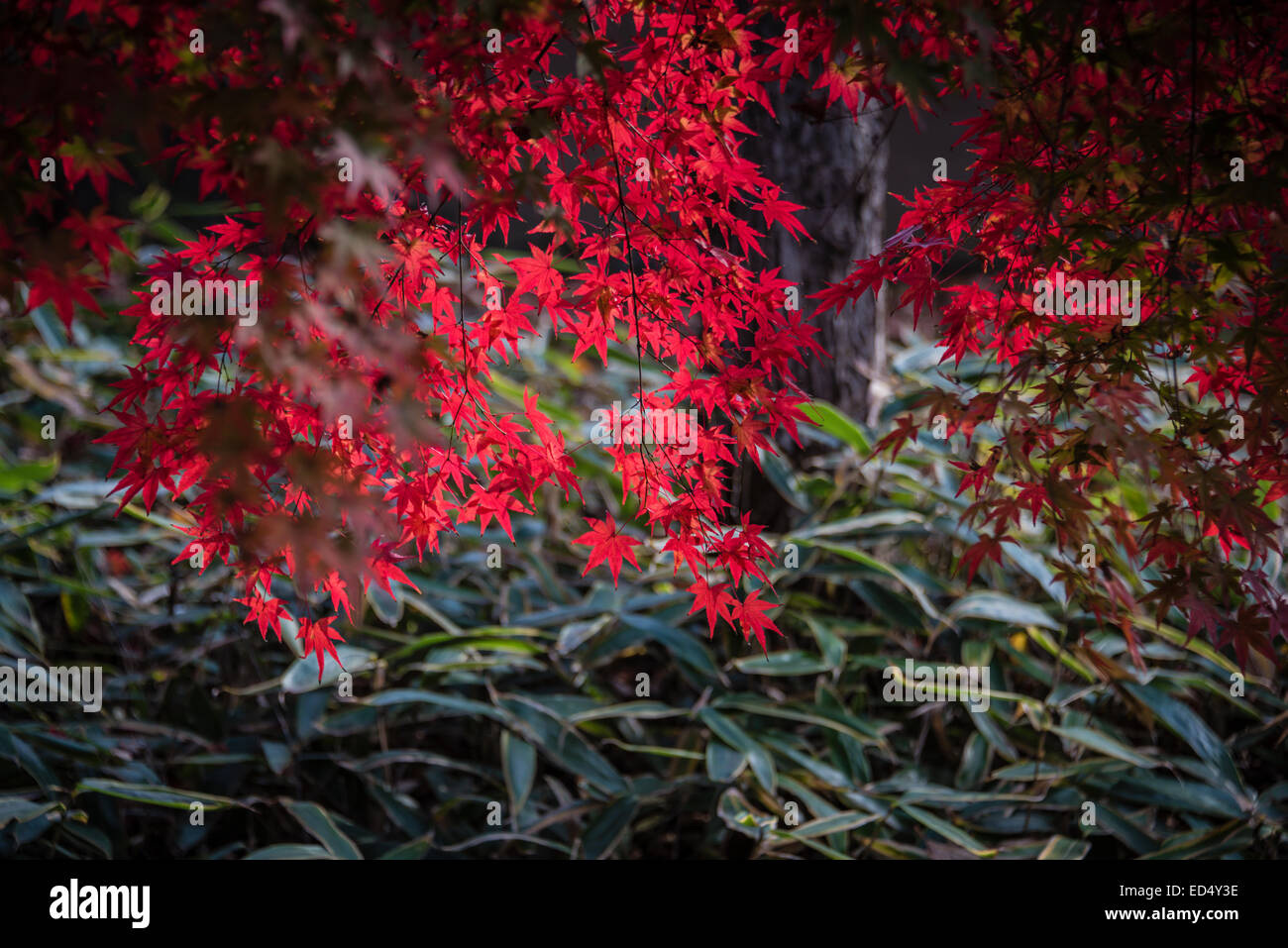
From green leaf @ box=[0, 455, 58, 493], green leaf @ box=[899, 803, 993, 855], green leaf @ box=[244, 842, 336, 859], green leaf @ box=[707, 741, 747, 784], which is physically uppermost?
green leaf @ box=[0, 455, 58, 493]

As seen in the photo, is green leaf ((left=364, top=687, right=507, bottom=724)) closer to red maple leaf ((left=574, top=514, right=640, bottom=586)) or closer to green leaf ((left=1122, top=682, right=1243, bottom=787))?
red maple leaf ((left=574, top=514, right=640, bottom=586))

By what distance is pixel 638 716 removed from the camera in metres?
1.73

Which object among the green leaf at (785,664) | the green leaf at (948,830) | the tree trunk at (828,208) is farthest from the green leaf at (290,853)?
the tree trunk at (828,208)

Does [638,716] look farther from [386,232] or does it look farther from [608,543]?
[386,232]

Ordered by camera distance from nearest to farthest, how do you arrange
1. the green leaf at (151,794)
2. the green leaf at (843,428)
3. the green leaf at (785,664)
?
the green leaf at (151,794) → the green leaf at (785,664) → the green leaf at (843,428)

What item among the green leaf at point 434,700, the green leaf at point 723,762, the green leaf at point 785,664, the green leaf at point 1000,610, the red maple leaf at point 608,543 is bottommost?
the green leaf at point 723,762

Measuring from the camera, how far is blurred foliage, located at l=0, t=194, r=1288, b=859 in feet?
5.10

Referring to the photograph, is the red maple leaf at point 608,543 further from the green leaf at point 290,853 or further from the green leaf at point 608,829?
the green leaf at point 290,853

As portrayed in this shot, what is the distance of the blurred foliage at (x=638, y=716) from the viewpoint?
1.56 m

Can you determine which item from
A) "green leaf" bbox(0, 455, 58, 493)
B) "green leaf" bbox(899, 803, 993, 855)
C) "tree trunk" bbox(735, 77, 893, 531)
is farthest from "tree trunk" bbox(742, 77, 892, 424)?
"green leaf" bbox(0, 455, 58, 493)

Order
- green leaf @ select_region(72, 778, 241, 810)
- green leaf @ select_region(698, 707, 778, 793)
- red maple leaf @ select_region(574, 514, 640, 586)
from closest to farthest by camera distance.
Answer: red maple leaf @ select_region(574, 514, 640, 586) < green leaf @ select_region(72, 778, 241, 810) < green leaf @ select_region(698, 707, 778, 793)

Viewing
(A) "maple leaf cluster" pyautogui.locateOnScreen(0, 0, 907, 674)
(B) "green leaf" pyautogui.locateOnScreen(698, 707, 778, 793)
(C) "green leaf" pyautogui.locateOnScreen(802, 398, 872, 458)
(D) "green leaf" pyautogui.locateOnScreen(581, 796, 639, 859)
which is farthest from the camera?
(C) "green leaf" pyautogui.locateOnScreen(802, 398, 872, 458)
